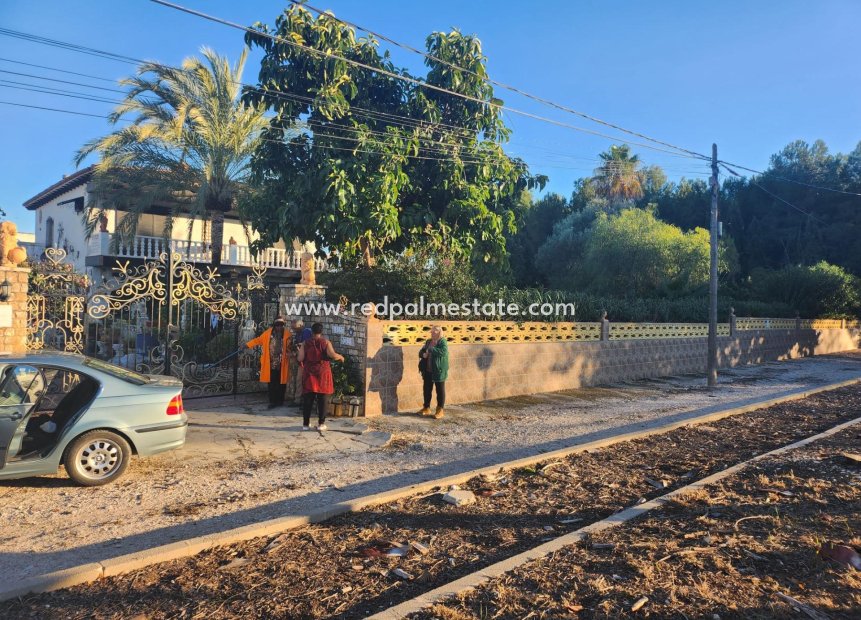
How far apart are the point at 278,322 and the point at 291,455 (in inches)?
124

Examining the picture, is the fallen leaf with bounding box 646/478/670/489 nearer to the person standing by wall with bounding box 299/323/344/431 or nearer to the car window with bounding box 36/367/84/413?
the person standing by wall with bounding box 299/323/344/431

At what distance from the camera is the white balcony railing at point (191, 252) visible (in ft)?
68.2

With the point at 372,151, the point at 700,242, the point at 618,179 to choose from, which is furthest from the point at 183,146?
the point at 618,179

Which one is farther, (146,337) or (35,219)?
(35,219)

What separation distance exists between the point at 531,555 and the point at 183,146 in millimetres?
17399

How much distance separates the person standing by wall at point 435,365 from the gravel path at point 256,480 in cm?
44

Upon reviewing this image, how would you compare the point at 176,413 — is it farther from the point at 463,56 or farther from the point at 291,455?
the point at 463,56

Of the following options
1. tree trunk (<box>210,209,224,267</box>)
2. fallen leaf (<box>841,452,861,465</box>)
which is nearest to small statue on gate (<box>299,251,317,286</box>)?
fallen leaf (<box>841,452,861,465</box>)

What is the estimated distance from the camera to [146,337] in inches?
420

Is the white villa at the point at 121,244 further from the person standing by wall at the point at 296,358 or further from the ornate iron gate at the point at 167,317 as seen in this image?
the person standing by wall at the point at 296,358

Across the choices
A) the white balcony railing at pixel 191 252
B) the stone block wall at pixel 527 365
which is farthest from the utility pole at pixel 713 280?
the white balcony railing at pixel 191 252

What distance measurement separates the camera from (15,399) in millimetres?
5449

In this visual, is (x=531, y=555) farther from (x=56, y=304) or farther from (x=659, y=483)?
(x=56, y=304)

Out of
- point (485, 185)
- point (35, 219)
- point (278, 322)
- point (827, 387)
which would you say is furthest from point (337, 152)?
point (35, 219)
